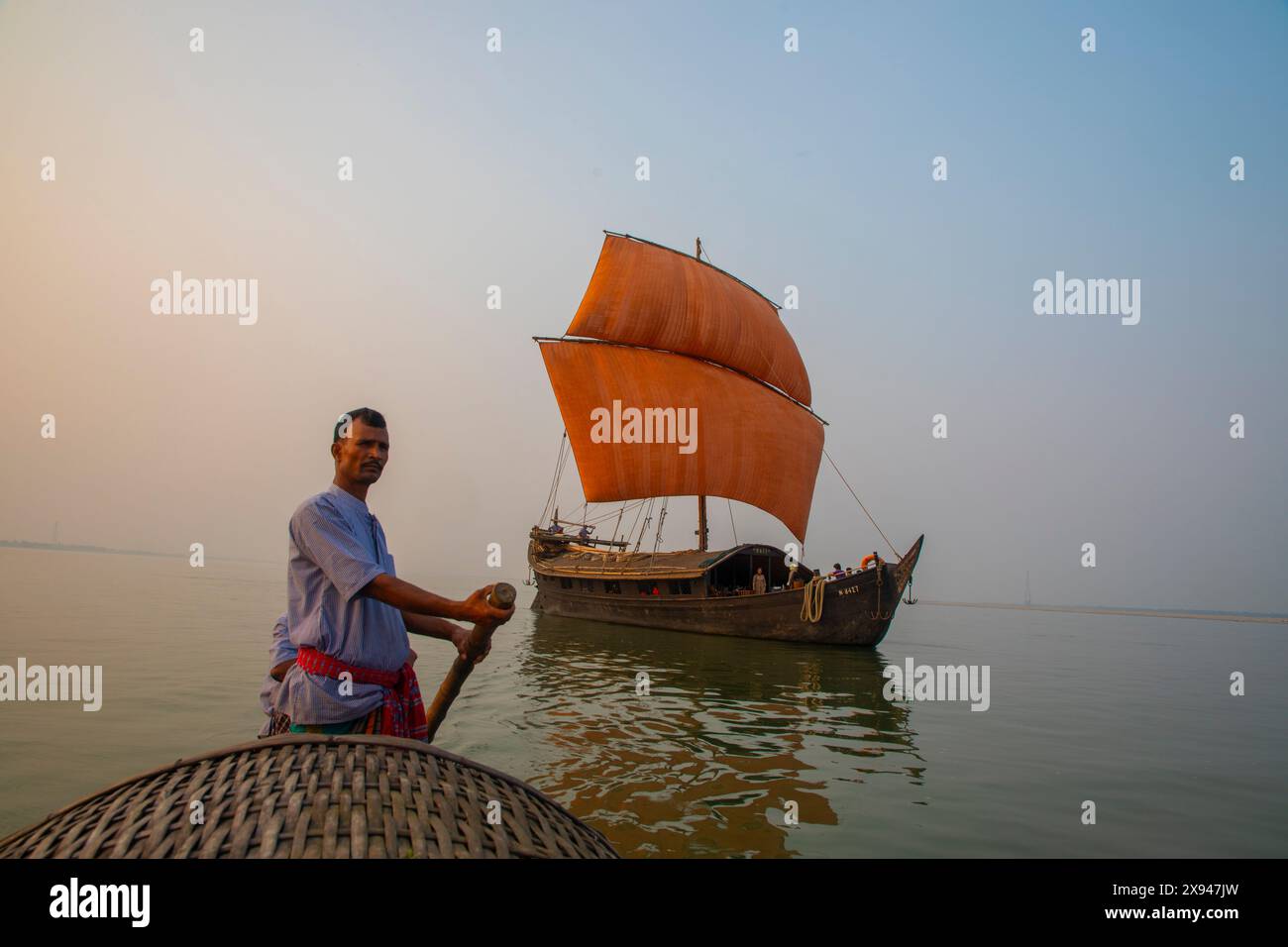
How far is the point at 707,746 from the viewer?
27.2ft

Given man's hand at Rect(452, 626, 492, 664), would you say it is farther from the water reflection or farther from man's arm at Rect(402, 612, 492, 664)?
the water reflection

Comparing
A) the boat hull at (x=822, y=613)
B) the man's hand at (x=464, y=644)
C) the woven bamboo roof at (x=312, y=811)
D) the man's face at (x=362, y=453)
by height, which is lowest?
the boat hull at (x=822, y=613)

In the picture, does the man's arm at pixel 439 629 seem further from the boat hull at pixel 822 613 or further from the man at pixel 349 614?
the boat hull at pixel 822 613

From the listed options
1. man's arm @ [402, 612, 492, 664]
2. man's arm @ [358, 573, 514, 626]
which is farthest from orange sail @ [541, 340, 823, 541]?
man's arm @ [358, 573, 514, 626]

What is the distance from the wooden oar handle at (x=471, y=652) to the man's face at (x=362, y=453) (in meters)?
0.72

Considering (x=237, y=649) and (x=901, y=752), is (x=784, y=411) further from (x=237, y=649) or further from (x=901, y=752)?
(x=901, y=752)

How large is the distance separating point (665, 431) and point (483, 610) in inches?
1277

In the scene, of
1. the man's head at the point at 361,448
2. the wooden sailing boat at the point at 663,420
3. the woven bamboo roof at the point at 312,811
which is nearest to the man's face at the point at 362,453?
the man's head at the point at 361,448

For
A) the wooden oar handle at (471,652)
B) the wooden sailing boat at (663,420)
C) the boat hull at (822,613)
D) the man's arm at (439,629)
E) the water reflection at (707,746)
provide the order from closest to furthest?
the wooden oar handle at (471,652) → the man's arm at (439,629) → the water reflection at (707,746) → the boat hull at (822,613) → the wooden sailing boat at (663,420)

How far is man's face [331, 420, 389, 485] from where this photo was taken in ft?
8.72

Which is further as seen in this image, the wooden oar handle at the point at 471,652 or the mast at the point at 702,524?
the mast at the point at 702,524

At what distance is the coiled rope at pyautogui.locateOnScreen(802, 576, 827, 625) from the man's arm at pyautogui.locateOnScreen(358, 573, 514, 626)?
858 inches

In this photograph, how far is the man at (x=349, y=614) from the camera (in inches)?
92.8
